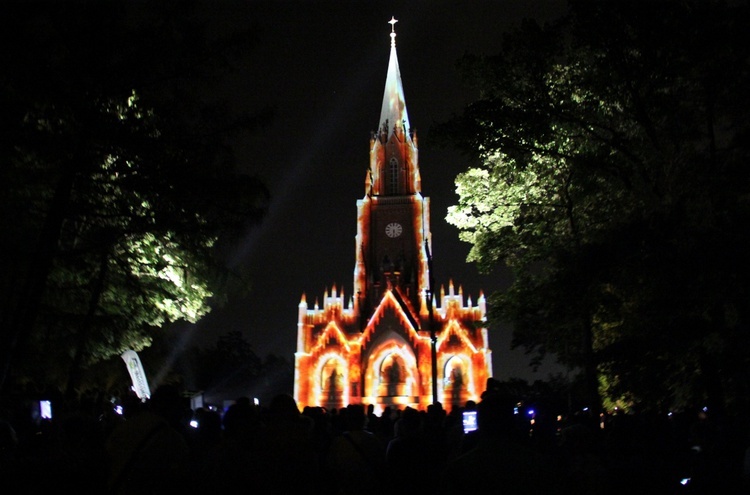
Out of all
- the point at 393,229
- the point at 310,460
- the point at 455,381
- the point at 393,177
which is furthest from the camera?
the point at 393,177

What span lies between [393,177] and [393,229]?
6.05m

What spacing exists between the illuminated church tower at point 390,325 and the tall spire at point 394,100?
3667mm

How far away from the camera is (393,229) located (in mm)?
56719

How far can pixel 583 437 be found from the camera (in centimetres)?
517

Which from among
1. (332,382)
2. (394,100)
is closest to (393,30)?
(394,100)

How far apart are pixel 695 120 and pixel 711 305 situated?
417 centimetres

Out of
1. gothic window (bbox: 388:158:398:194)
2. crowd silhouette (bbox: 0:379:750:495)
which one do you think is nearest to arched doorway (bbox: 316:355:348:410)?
gothic window (bbox: 388:158:398:194)

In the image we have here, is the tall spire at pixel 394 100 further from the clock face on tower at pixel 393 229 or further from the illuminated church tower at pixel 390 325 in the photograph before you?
the clock face on tower at pixel 393 229

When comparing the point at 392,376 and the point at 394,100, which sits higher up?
the point at 394,100

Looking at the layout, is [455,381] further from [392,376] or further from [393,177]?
[393,177]

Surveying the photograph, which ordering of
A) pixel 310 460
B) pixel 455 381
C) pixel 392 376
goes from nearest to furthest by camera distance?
pixel 310 460 → pixel 455 381 → pixel 392 376

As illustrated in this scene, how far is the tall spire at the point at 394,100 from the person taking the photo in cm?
6338

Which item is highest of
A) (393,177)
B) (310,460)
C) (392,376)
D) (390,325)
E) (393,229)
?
(393,177)

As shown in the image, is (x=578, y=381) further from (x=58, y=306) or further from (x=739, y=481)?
(x=58, y=306)
